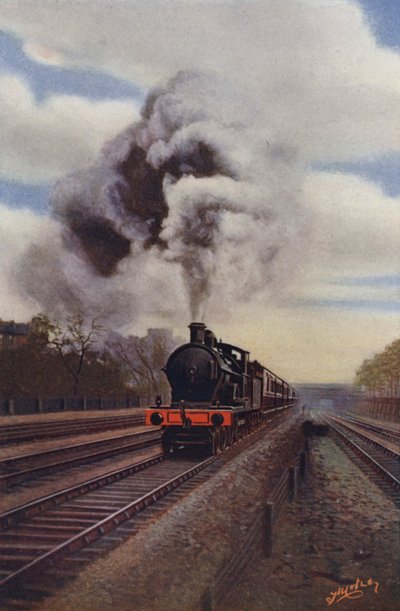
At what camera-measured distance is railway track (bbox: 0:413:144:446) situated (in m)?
16.1

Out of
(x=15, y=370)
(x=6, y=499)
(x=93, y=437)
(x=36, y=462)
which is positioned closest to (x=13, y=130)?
(x=6, y=499)

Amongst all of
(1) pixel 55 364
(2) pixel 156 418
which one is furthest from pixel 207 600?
(1) pixel 55 364

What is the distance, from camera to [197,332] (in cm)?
1346

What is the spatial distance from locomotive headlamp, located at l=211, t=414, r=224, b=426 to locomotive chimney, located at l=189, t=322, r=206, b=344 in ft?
5.96

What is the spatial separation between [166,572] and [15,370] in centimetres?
1990

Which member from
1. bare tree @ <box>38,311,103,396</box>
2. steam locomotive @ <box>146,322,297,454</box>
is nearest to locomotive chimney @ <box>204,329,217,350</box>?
steam locomotive @ <box>146,322,297,454</box>

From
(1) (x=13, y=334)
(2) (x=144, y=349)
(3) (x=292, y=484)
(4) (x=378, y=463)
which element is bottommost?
(4) (x=378, y=463)

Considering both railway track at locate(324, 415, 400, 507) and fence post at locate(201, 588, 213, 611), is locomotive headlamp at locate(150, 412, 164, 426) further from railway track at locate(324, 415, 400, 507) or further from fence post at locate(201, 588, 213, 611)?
fence post at locate(201, 588, 213, 611)

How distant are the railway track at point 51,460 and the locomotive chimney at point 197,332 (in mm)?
3310

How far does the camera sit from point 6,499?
8859mm

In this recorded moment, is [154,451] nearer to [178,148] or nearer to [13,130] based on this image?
[178,148]

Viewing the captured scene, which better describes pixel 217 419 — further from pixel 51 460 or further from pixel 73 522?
pixel 73 522
